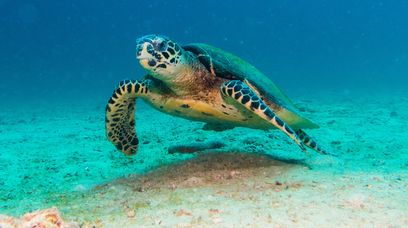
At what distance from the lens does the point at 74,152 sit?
6785 millimetres

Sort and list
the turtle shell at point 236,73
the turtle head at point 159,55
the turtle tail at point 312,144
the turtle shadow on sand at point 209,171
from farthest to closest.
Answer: the turtle tail at point 312,144, the turtle shell at point 236,73, the turtle head at point 159,55, the turtle shadow on sand at point 209,171

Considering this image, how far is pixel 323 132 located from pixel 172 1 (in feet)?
550

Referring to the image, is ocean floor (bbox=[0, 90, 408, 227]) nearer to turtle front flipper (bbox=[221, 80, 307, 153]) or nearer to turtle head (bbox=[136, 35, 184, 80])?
turtle front flipper (bbox=[221, 80, 307, 153])

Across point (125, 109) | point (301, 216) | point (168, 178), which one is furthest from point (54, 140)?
point (301, 216)

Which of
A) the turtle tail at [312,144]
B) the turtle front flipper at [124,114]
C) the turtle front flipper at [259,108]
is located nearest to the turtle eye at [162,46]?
the turtle front flipper at [124,114]

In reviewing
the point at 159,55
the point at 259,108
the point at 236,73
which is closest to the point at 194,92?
the point at 236,73

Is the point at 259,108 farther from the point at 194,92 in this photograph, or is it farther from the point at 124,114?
the point at 124,114

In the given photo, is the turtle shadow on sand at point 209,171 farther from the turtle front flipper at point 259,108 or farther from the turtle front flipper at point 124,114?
the turtle front flipper at point 124,114

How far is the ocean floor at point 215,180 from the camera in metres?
2.79

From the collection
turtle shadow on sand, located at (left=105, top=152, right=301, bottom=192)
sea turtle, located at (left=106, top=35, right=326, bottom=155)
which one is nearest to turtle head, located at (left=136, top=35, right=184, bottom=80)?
sea turtle, located at (left=106, top=35, right=326, bottom=155)

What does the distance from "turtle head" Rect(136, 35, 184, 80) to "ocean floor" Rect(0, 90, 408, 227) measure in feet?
4.63

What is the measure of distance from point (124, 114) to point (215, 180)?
2.04 metres

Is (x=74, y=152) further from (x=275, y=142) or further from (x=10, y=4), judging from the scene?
(x=10, y=4)

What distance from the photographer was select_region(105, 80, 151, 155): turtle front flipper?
491 centimetres
